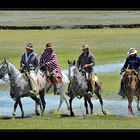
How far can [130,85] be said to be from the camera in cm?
1225

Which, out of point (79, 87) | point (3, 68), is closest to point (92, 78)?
point (79, 87)

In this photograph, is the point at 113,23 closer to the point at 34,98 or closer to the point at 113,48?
the point at 113,48

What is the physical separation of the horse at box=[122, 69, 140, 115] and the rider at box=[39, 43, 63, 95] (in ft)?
3.67

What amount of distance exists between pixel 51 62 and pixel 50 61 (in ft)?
0.08

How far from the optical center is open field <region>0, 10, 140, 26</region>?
11.7m

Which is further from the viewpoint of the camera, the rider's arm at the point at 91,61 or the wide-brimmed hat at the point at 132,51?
the rider's arm at the point at 91,61

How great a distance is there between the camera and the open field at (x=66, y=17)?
11.7 metres

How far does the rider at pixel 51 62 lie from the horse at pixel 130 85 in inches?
44.0

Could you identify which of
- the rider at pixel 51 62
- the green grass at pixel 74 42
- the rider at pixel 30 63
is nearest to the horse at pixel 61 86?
the rider at pixel 51 62

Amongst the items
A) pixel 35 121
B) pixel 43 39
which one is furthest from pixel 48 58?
pixel 35 121

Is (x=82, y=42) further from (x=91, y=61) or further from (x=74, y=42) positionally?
(x=91, y=61)

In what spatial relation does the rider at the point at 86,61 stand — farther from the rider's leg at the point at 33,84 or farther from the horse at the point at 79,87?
the rider's leg at the point at 33,84
